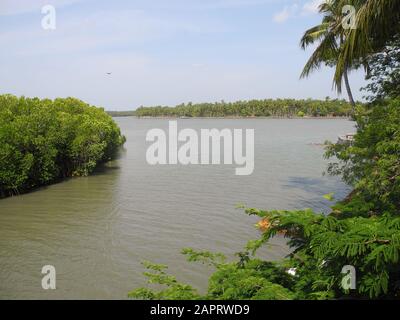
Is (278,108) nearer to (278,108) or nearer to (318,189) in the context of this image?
(278,108)

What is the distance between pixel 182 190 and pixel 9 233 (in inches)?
430

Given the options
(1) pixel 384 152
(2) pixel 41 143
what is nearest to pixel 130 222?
(2) pixel 41 143

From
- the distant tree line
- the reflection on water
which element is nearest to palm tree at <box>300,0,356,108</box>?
the reflection on water

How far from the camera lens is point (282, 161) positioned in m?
37.8

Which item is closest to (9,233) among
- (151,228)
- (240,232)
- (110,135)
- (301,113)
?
(151,228)

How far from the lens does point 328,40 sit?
40.7 ft

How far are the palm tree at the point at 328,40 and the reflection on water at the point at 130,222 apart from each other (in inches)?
268

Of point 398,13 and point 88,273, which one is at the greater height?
point 398,13

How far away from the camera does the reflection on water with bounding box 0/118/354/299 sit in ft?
40.4

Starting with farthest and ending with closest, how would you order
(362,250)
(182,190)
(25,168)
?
(182,190), (25,168), (362,250)

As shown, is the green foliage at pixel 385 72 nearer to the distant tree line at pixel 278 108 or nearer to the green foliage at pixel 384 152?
the green foliage at pixel 384 152

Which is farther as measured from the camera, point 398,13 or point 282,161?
point 282,161

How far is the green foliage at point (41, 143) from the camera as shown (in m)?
23.0

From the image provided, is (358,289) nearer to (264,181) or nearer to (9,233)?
(9,233)
